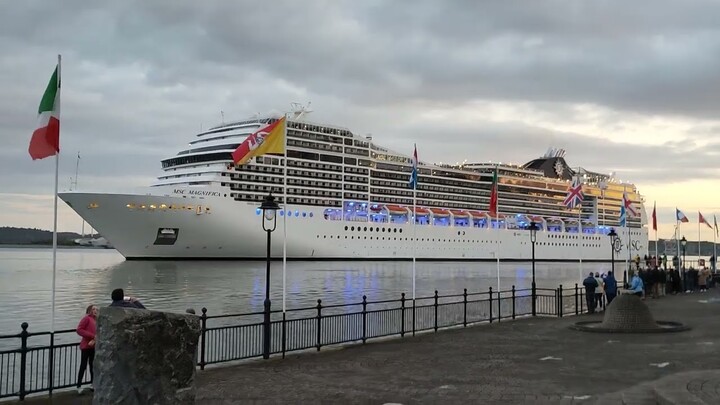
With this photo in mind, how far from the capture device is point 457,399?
8.85 metres

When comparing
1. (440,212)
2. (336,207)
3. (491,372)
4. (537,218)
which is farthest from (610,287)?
(537,218)

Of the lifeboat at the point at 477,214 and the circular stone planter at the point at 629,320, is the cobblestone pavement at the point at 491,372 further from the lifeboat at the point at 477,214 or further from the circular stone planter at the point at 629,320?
the lifeboat at the point at 477,214

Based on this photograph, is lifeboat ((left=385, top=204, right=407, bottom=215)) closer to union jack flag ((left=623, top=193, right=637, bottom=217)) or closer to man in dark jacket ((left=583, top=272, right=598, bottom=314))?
union jack flag ((left=623, top=193, right=637, bottom=217))

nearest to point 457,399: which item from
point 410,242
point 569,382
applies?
point 569,382

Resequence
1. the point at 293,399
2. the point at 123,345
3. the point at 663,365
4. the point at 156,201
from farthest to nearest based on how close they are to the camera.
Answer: the point at 156,201 < the point at 663,365 < the point at 293,399 < the point at 123,345

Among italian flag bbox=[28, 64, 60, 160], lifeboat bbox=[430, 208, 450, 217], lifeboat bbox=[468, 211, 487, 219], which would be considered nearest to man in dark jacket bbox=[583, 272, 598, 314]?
italian flag bbox=[28, 64, 60, 160]

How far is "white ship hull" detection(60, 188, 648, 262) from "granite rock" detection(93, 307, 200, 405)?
44.9 meters

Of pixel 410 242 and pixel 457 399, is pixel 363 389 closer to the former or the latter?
pixel 457 399

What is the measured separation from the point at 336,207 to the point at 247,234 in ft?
44.0

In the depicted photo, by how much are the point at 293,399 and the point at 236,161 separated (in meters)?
10.5

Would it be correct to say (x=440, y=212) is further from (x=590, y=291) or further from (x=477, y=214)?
(x=590, y=291)

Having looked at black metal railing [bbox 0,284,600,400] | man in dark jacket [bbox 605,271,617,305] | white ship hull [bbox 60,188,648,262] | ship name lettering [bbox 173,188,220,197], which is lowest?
black metal railing [bbox 0,284,600,400]

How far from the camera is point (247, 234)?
220ft

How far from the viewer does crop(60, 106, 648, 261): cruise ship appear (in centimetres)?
6369
